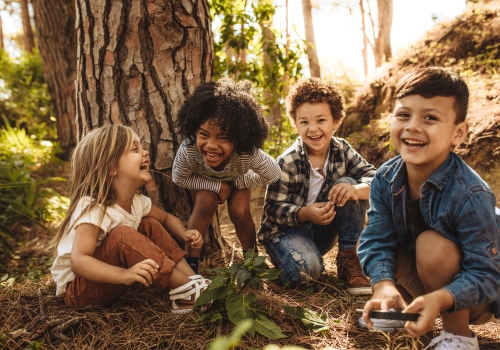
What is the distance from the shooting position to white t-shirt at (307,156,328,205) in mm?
2855

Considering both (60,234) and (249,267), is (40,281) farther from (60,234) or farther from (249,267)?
(249,267)

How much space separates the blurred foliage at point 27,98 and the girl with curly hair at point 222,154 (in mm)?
6546

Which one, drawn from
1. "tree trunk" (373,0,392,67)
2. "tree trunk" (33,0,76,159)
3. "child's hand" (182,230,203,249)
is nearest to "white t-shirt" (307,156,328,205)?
"child's hand" (182,230,203,249)

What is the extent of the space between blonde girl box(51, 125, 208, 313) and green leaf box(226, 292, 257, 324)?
0.31m

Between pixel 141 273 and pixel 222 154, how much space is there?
911 millimetres

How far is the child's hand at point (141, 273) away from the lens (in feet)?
6.41

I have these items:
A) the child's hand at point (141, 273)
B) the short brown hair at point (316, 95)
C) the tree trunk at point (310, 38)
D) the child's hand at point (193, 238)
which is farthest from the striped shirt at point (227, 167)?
the tree trunk at point (310, 38)

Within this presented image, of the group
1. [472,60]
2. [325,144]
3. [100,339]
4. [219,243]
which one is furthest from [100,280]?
[472,60]

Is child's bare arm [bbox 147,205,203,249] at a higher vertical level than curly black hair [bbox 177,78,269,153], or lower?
lower

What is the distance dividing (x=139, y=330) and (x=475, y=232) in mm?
1572

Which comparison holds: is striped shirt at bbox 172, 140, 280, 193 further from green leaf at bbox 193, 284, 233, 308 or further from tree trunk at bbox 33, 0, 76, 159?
tree trunk at bbox 33, 0, 76, 159

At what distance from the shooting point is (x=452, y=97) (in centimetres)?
171

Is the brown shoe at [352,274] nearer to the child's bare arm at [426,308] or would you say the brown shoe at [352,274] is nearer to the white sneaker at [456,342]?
the white sneaker at [456,342]

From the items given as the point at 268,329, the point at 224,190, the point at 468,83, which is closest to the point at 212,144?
the point at 224,190
